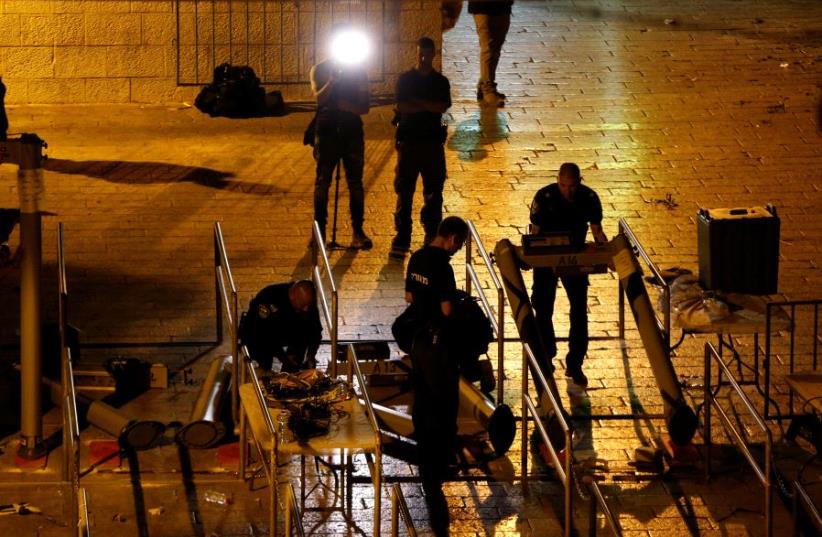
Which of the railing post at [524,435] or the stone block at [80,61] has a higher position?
the stone block at [80,61]

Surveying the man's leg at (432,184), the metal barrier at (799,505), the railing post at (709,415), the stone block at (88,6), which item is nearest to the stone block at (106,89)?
the stone block at (88,6)

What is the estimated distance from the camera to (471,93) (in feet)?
63.9

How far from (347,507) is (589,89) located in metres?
10.0

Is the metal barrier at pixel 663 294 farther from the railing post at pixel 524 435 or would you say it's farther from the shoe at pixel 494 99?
the shoe at pixel 494 99

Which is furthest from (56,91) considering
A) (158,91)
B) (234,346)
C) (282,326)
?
(234,346)

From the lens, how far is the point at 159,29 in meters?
19.6

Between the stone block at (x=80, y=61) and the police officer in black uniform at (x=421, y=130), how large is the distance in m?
6.22

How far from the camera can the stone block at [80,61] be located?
19.5 m

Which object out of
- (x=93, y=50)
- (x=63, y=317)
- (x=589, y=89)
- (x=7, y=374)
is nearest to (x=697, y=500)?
(x=63, y=317)

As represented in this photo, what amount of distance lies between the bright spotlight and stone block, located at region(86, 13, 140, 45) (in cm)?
475

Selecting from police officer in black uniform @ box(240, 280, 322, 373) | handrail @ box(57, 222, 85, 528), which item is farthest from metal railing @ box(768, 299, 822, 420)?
handrail @ box(57, 222, 85, 528)

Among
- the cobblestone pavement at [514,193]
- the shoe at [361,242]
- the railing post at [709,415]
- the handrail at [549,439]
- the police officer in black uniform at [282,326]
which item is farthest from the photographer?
the shoe at [361,242]

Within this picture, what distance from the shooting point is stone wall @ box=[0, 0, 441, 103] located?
768 inches

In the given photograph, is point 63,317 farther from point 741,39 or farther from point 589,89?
point 741,39
